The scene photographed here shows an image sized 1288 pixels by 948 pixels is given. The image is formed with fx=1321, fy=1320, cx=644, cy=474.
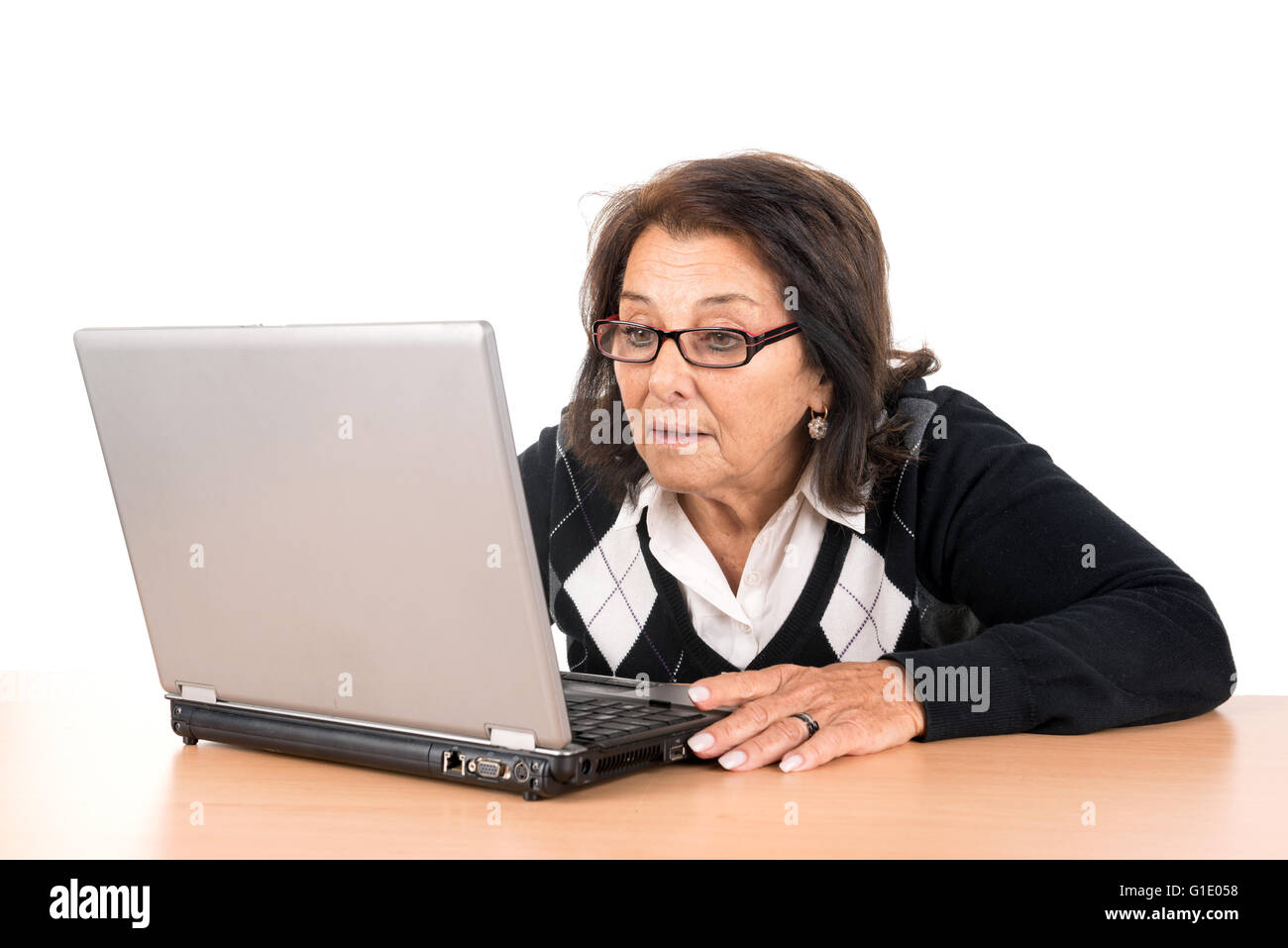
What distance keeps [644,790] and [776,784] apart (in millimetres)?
124

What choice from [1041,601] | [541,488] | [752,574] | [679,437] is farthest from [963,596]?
[541,488]

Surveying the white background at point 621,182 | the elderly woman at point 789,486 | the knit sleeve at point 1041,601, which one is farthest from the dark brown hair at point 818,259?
the white background at point 621,182

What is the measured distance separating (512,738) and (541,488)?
3.77ft

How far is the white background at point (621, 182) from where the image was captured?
3.73 m

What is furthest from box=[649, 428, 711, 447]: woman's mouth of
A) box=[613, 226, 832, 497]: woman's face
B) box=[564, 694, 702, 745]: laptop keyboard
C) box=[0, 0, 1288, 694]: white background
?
box=[0, 0, 1288, 694]: white background

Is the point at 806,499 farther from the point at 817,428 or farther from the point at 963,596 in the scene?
the point at 963,596

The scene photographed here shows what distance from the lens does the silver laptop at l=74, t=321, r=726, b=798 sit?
41.5 inches

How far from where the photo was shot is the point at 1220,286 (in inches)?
147

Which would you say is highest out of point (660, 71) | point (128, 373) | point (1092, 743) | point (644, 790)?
point (660, 71)

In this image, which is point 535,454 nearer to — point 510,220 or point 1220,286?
point 510,220

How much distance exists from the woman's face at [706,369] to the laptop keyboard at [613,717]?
1.74ft

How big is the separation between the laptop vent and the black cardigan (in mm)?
324

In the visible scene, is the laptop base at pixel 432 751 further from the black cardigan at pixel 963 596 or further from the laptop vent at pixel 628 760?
the black cardigan at pixel 963 596
